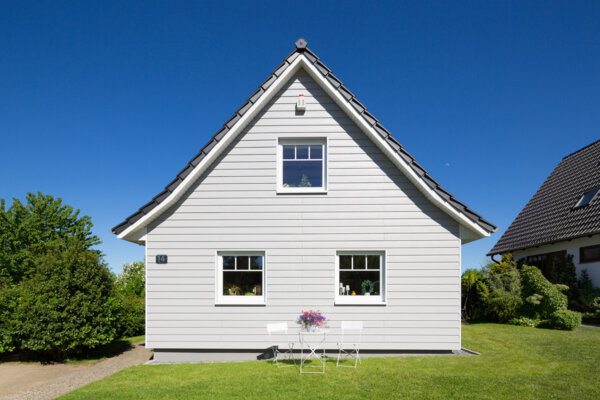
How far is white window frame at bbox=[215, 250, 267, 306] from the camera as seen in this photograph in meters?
9.03

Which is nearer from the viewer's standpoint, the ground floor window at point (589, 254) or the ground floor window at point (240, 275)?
the ground floor window at point (240, 275)

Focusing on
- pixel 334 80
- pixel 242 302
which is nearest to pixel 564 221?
pixel 334 80

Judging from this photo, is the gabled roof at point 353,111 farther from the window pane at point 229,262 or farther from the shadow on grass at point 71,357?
the shadow on grass at point 71,357

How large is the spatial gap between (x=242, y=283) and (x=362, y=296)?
2.99 metres

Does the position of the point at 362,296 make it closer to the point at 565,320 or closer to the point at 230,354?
the point at 230,354

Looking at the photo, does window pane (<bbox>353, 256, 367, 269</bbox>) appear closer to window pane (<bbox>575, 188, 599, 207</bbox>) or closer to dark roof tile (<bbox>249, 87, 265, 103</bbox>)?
dark roof tile (<bbox>249, 87, 265, 103</bbox>)

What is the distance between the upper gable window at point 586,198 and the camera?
16.4 m

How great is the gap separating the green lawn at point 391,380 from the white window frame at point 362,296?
1.33 metres

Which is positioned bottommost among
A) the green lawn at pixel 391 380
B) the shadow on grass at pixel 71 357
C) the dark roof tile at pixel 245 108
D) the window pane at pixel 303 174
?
the shadow on grass at pixel 71 357

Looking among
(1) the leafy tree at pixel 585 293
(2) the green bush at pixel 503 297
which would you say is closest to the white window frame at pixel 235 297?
(2) the green bush at pixel 503 297

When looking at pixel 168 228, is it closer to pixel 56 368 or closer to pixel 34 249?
pixel 56 368

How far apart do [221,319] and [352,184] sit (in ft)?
15.2

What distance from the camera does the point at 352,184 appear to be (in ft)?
30.5

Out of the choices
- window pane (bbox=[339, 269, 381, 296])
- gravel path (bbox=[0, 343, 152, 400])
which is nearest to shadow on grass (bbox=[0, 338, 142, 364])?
gravel path (bbox=[0, 343, 152, 400])
